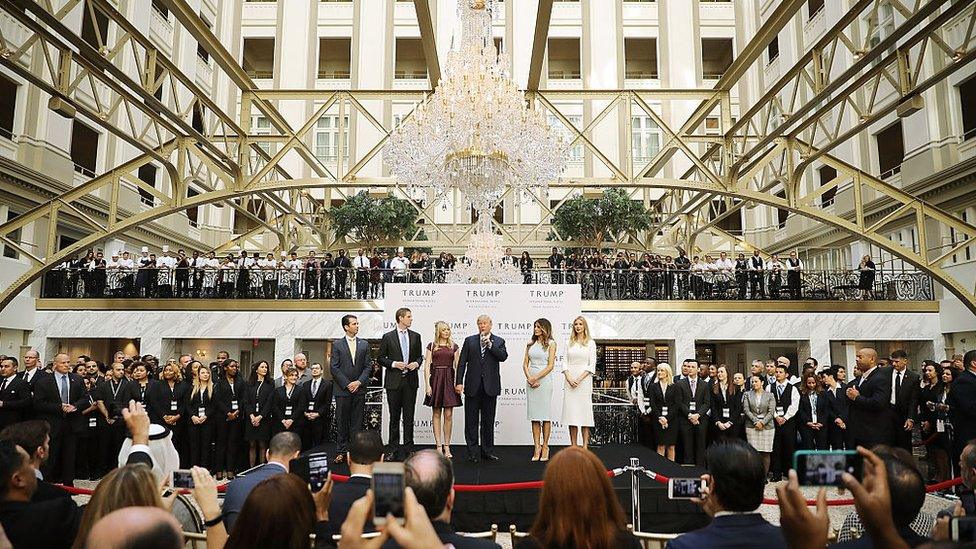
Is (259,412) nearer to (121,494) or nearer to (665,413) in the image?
(665,413)

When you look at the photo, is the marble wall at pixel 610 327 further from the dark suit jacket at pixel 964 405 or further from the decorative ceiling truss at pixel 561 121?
the dark suit jacket at pixel 964 405

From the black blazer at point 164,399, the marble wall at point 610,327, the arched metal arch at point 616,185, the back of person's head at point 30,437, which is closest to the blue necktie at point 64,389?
the black blazer at point 164,399

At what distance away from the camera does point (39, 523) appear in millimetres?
2502

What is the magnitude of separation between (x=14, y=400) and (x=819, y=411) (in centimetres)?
985

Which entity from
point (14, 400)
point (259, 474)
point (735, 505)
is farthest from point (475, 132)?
point (735, 505)

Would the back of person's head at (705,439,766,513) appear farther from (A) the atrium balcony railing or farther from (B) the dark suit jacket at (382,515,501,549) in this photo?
(A) the atrium balcony railing

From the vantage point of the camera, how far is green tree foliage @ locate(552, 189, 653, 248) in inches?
756

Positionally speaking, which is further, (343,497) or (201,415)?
(201,415)

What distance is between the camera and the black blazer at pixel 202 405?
819cm

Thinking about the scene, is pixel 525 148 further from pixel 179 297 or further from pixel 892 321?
pixel 892 321

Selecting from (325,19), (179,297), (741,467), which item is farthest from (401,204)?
(741,467)

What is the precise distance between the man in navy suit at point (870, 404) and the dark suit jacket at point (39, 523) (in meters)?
7.82

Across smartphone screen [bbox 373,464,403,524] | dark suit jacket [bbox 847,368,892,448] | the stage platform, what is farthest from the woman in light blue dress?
smartphone screen [bbox 373,464,403,524]

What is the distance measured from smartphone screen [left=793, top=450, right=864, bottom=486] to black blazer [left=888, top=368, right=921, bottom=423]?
709 cm
